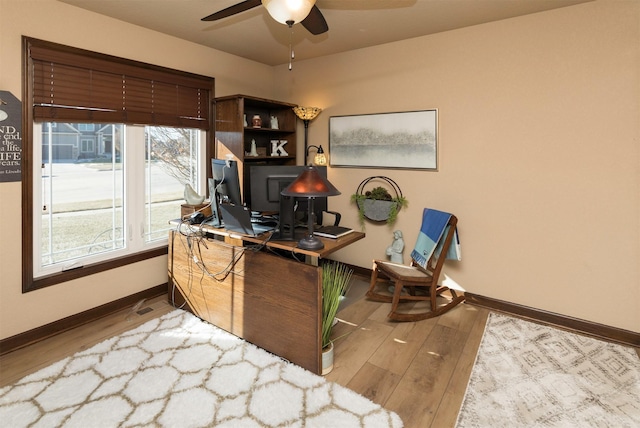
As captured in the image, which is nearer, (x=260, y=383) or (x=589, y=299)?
(x=260, y=383)

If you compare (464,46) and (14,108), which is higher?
(464,46)

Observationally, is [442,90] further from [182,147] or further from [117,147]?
[117,147]

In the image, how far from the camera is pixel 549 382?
7.20 ft

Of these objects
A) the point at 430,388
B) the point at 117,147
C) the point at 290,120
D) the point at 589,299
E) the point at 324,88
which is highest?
the point at 324,88

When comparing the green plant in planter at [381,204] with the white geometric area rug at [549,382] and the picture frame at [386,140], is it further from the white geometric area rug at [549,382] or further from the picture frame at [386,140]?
the white geometric area rug at [549,382]

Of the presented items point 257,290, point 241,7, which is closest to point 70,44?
point 241,7

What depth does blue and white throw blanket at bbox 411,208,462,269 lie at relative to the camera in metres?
3.08

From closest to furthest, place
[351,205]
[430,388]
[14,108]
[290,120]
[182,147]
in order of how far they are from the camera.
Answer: [430,388] → [14,108] → [182,147] → [351,205] → [290,120]

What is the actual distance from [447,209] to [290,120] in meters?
2.11

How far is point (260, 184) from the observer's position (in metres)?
2.53

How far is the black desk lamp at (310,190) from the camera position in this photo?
211cm

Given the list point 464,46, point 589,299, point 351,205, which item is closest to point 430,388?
point 589,299

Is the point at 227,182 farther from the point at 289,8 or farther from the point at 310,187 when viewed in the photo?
the point at 289,8

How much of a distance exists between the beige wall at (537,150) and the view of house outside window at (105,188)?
2.22 m
